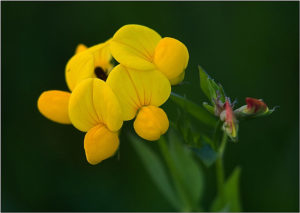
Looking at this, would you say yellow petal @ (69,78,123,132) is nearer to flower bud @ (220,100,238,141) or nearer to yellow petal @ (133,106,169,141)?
yellow petal @ (133,106,169,141)

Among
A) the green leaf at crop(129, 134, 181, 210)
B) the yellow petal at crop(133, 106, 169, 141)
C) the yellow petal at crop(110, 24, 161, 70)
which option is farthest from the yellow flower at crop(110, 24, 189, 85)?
the green leaf at crop(129, 134, 181, 210)

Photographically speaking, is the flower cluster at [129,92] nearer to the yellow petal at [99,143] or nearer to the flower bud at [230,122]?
the yellow petal at [99,143]

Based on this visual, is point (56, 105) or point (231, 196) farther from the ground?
point (56, 105)

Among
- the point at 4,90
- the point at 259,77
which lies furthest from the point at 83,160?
the point at 259,77

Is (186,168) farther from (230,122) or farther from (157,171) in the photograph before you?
(230,122)

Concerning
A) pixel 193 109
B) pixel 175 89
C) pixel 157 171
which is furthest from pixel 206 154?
pixel 175 89

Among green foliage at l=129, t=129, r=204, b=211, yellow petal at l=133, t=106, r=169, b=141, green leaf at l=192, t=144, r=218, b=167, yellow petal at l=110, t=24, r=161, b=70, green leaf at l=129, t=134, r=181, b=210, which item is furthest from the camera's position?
green leaf at l=129, t=134, r=181, b=210
